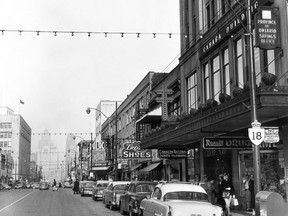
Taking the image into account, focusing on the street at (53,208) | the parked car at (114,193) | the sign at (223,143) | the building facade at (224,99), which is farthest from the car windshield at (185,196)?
the parked car at (114,193)

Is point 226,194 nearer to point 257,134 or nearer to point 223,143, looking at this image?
point 223,143

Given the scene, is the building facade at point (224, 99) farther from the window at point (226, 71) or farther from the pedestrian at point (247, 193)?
the pedestrian at point (247, 193)

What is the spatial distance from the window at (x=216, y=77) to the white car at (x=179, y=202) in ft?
39.8

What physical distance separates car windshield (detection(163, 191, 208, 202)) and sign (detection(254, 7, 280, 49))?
232 inches

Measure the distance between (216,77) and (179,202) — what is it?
14296mm

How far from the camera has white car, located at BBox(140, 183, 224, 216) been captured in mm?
11438

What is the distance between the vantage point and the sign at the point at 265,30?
15.2m

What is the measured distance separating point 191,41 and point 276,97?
1775cm

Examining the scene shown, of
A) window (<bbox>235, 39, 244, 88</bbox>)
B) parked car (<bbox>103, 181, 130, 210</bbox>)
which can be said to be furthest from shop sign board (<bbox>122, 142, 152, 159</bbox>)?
window (<bbox>235, 39, 244, 88</bbox>)

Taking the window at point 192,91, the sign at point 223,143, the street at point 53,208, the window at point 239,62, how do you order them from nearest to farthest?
the sign at point 223,143 → the window at point 239,62 → the street at point 53,208 → the window at point 192,91

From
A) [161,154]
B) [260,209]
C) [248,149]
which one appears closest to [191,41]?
[161,154]

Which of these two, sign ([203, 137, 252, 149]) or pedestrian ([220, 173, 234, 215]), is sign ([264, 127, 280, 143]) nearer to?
pedestrian ([220, 173, 234, 215])

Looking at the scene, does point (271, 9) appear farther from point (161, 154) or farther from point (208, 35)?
point (161, 154)

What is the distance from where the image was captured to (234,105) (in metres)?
15.6
